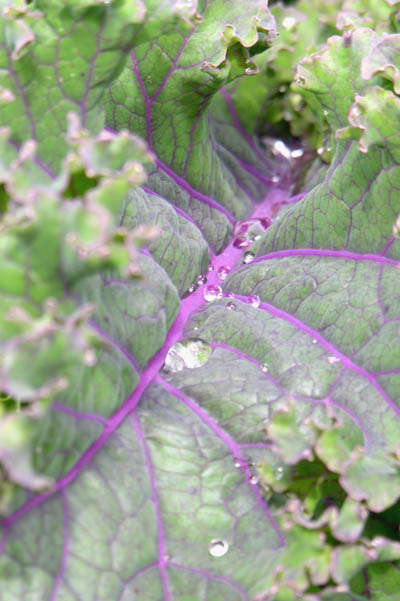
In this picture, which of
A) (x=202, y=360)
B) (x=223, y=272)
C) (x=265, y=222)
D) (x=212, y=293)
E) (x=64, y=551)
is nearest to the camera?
(x=64, y=551)

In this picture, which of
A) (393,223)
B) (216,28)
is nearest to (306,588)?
(393,223)

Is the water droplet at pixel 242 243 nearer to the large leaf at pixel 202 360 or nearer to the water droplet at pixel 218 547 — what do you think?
the large leaf at pixel 202 360

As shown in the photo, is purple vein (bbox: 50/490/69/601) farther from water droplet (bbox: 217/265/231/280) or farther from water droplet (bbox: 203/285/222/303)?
water droplet (bbox: 217/265/231/280)

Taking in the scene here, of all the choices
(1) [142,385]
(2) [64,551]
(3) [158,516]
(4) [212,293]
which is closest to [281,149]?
(4) [212,293]

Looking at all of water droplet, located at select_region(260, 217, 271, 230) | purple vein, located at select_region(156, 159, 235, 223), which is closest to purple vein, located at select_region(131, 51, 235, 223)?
purple vein, located at select_region(156, 159, 235, 223)

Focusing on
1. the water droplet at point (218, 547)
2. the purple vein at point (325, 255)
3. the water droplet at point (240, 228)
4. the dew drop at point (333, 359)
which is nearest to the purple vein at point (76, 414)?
the water droplet at point (218, 547)

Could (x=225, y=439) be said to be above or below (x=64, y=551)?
below

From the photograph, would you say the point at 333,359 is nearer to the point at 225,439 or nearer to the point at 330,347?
the point at 330,347

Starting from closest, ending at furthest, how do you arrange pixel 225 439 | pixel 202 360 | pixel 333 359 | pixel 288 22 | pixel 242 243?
1. pixel 225 439
2. pixel 333 359
3. pixel 202 360
4. pixel 242 243
5. pixel 288 22
